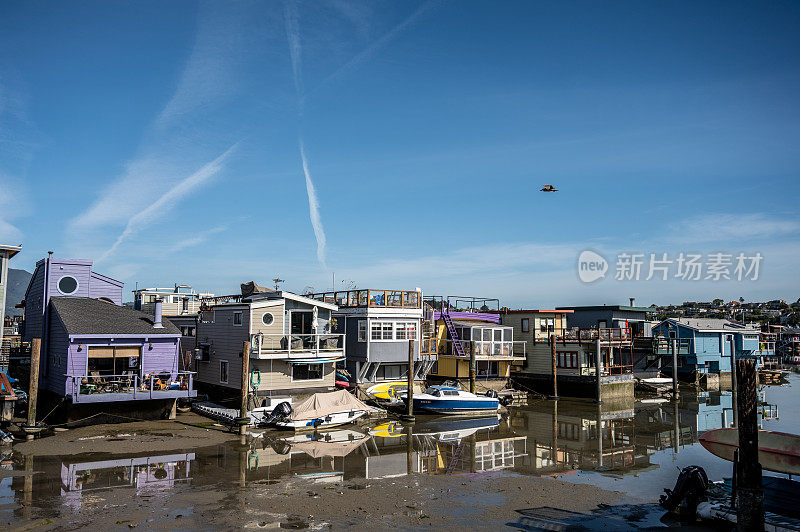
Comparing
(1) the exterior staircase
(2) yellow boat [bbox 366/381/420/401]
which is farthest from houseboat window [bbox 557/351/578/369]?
(2) yellow boat [bbox 366/381/420/401]

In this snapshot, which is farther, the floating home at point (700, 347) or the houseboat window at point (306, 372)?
the floating home at point (700, 347)

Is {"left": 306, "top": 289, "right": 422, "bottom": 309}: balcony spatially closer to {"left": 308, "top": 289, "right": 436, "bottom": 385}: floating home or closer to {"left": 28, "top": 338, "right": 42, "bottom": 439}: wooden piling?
{"left": 308, "top": 289, "right": 436, "bottom": 385}: floating home

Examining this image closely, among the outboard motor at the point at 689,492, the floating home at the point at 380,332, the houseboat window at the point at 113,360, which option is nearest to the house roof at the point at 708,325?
the floating home at the point at 380,332

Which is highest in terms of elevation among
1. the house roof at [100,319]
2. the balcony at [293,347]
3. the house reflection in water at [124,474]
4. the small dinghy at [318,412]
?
the house roof at [100,319]

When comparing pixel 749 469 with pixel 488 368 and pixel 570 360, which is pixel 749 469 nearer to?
pixel 488 368

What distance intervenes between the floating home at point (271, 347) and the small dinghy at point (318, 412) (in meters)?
3.45

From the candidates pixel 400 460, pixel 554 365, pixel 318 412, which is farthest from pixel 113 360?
pixel 554 365

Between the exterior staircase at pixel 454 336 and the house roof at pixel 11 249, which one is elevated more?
the house roof at pixel 11 249

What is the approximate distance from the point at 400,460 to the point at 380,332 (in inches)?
695

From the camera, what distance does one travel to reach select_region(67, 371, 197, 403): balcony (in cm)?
2908

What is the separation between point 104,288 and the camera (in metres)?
38.0

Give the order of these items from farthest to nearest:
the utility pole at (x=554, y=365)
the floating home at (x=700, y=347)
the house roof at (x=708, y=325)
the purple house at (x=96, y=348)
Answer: the house roof at (x=708, y=325), the floating home at (x=700, y=347), the utility pole at (x=554, y=365), the purple house at (x=96, y=348)

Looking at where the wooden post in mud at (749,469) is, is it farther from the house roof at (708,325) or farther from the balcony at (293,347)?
the house roof at (708,325)

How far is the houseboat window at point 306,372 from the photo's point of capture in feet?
124
